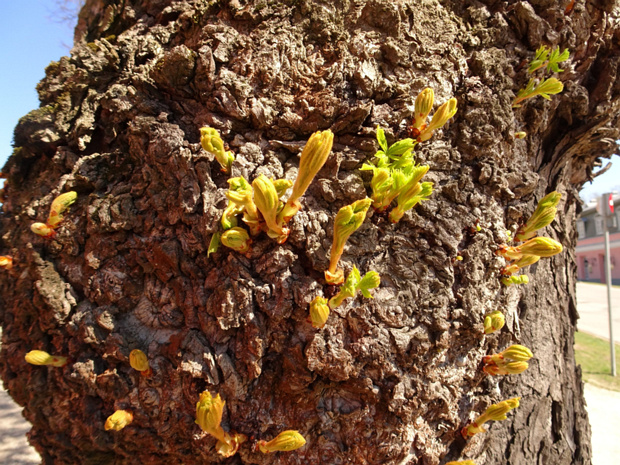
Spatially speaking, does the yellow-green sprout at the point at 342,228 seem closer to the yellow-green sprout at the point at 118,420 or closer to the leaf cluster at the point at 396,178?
the leaf cluster at the point at 396,178

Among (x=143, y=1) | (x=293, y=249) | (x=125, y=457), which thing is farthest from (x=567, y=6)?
(x=125, y=457)

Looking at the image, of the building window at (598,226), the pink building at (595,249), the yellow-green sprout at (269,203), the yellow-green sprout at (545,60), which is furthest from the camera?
the building window at (598,226)

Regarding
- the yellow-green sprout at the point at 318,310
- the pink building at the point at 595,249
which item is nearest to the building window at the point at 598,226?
the pink building at the point at 595,249

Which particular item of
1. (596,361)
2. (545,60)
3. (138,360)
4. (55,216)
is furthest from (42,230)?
(596,361)

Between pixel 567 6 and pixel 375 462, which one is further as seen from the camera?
pixel 567 6

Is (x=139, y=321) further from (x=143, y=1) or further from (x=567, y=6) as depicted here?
(x=567, y=6)

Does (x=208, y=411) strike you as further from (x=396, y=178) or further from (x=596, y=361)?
(x=596, y=361)

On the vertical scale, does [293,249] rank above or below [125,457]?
above

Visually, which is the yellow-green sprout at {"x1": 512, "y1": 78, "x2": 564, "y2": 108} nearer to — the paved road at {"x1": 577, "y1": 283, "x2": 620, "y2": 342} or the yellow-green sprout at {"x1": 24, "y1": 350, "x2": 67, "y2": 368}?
the yellow-green sprout at {"x1": 24, "y1": 350, "x2": 67, "y2": 368}
